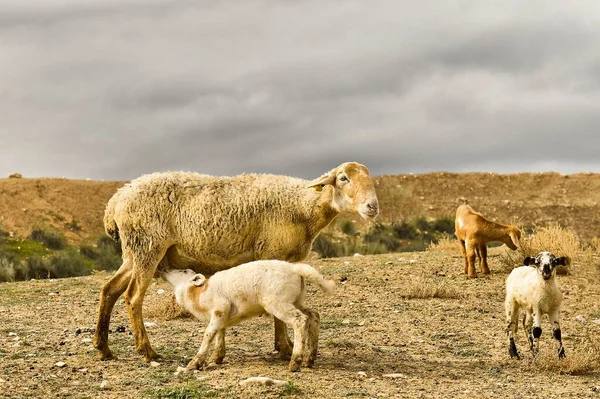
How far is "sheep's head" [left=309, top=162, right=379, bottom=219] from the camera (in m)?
9.57

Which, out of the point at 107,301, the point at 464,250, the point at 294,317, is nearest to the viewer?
the point at 294,317

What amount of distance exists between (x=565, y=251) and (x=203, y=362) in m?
10.4

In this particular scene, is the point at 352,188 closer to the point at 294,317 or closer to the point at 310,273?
the point at 310,273

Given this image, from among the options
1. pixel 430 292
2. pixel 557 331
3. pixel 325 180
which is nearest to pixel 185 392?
pixel 325 180

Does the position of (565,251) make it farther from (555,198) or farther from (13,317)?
(555,198)

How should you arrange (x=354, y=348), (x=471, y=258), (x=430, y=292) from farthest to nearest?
(x=471, y=258), (x=430, y=292), (x=354, y=348)

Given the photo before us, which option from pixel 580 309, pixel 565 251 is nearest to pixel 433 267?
pixel 565 251

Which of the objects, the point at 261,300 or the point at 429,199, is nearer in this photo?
the point at 261,300

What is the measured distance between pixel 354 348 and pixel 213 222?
2507mm

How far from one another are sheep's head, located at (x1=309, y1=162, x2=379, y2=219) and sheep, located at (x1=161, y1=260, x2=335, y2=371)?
1.13 m

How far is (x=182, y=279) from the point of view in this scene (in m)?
9.47

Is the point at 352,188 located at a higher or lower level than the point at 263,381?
higher

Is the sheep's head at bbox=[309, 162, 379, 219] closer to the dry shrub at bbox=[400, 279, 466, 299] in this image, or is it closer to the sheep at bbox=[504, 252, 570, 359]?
the sheep at bbox=[504, 252, 570, 359]

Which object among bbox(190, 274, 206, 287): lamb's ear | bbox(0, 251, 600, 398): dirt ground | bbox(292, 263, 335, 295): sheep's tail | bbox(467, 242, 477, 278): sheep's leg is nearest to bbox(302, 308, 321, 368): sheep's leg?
bbox(0, 251, 600, 398): dirt ground
